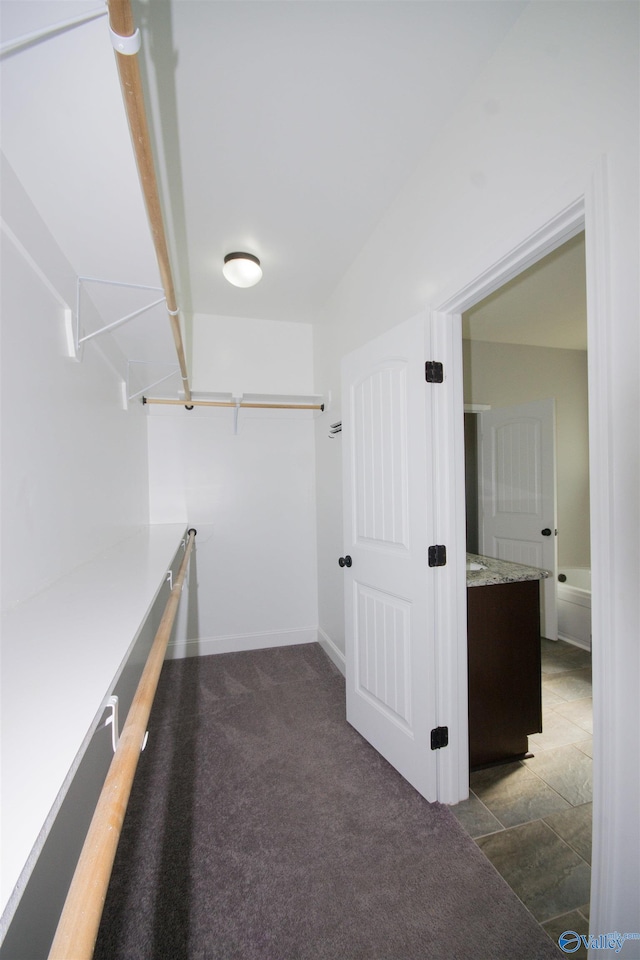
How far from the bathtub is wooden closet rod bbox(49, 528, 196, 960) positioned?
368 cm

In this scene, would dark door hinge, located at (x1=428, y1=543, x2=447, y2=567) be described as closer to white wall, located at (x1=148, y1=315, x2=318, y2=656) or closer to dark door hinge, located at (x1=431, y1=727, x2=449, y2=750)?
dark door hinge, located at (x1=431, y1=727, x2=449, y2=750)

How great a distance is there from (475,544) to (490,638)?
8.42 ft

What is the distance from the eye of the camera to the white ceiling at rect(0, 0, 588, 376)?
80 centimetres

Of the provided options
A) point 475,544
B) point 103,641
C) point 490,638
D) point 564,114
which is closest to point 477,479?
point 475,544

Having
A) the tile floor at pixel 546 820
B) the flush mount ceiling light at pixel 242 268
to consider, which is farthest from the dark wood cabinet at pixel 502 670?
the flush mount ceiling light at pixel 242 268

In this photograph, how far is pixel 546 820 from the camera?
1.64m

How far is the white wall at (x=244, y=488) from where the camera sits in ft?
10.6

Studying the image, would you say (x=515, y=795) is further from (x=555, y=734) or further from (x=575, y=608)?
(x=575, y=608)

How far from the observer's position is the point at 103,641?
0.73m

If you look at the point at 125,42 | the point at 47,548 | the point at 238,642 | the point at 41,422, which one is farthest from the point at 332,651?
the point at 125,42

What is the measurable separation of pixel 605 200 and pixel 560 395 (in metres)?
3.46

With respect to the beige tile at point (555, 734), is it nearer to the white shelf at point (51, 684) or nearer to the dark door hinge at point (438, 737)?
the dark door hinge at point (438, 737)

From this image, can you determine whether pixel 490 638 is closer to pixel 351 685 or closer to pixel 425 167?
pixel 351 685

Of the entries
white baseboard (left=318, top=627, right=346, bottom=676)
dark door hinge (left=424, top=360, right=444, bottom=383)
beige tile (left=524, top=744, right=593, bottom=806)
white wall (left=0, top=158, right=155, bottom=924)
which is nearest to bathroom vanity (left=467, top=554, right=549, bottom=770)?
beige tile (left=524, top=744, right=593, bottom=806)
